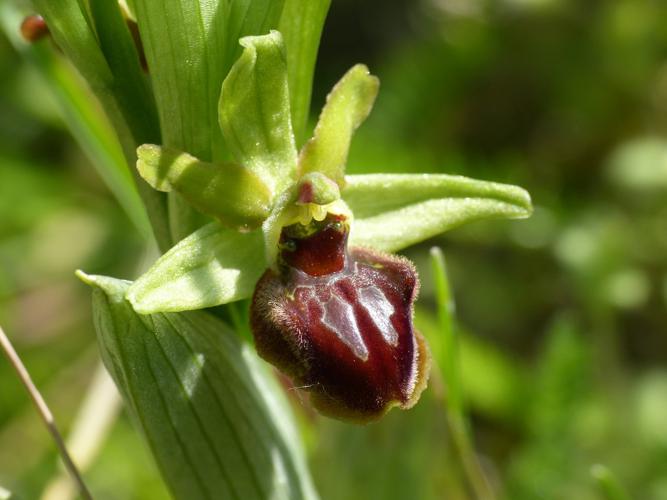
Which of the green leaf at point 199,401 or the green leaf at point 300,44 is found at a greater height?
the green leaf at point 300,44

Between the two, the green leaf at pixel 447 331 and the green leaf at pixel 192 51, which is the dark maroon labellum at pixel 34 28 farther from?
the green leaf at pixel 447 331

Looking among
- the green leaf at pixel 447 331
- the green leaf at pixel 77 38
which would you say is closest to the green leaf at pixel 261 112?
the green leaf at pixel 77 38

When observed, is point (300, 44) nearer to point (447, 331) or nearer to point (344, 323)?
point (344, 323)

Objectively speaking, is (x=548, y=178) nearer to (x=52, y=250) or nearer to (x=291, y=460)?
(x=52, y=250)

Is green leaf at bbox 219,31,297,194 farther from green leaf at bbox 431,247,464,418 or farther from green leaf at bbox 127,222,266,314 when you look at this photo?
green leaf at bbox 431,247,464,418

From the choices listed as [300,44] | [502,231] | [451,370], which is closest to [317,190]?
[300,44]
